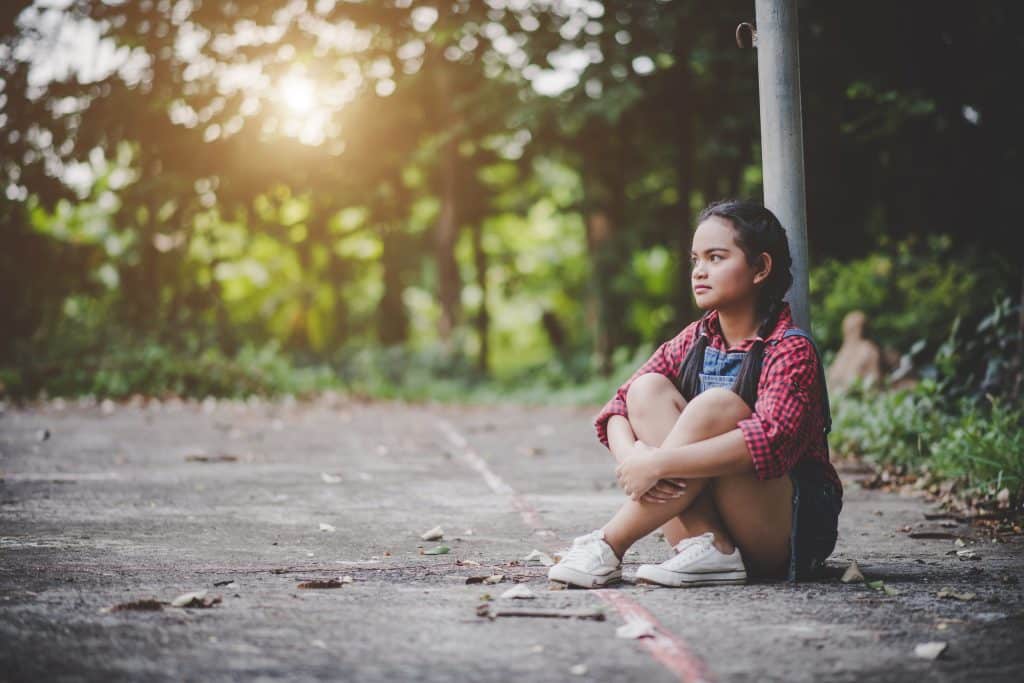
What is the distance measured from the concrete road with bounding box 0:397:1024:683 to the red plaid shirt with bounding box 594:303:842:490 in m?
0.50

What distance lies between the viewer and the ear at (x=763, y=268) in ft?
13.2

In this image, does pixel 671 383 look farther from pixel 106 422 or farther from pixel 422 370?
pixel 422 370

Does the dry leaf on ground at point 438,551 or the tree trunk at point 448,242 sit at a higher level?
the tree trunk at point 448,242

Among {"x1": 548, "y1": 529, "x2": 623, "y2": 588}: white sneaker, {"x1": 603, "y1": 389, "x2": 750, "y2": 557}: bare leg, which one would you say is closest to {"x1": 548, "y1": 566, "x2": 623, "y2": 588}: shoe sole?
{"x1": 548, "y1": 529, "x2": 623, "y2": 588}: white sneaker

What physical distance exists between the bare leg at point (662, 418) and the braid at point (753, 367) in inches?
8.8

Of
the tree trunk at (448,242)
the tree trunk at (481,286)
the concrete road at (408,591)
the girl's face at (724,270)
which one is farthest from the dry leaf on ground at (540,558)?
the tree trunk at (481,286)

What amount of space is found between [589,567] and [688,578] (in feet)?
1.20

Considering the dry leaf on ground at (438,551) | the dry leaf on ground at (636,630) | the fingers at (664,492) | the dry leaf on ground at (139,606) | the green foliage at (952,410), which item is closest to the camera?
the dry leaf on ground at (636,630)

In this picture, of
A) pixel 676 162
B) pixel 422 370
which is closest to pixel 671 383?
pixel 676 162

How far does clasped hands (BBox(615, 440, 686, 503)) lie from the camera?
3738 millimetres

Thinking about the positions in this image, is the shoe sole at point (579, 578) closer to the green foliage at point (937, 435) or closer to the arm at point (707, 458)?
the arm at point (707, 458)

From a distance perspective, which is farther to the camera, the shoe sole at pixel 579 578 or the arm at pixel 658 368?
the arm at pixel 658 368

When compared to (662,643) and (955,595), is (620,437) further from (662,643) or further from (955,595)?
(955,595)

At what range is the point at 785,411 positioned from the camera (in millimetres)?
3689
